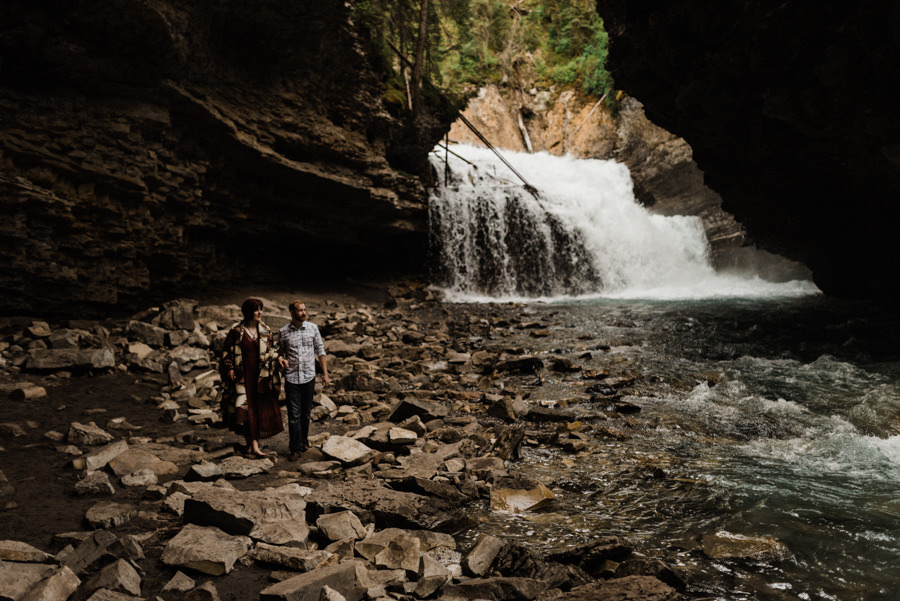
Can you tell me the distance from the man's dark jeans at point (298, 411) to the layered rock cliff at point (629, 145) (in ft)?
68.4

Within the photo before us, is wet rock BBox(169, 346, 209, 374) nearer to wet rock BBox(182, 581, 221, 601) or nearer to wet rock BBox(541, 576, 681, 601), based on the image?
wet rock BBox(182, 581, 221, 601)

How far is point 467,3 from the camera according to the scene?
18250 millimetres

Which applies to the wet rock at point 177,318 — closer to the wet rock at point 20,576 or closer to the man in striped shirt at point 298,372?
the man in striped shirt at point 298,372

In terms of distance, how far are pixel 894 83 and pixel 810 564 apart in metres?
9.63

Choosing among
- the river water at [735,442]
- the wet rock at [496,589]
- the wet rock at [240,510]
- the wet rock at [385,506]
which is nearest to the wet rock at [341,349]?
the river water at [735,442]

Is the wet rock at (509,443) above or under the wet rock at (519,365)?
under

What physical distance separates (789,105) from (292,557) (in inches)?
478

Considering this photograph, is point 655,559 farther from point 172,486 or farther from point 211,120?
point 211,120

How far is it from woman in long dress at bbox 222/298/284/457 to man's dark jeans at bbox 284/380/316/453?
7.1 inches

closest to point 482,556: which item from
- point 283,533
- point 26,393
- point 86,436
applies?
point 283,533

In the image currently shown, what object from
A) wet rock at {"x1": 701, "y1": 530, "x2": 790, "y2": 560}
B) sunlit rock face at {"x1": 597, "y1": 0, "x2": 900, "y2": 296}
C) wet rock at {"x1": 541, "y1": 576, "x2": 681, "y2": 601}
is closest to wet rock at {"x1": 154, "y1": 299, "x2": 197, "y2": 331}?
wet rock at {"x1": 541, "y1": 576, "x2": 681, "y2": 601}

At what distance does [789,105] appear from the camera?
9.72m

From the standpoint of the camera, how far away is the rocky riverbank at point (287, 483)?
103 inches

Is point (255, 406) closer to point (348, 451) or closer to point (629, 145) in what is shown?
point (348, 451)
